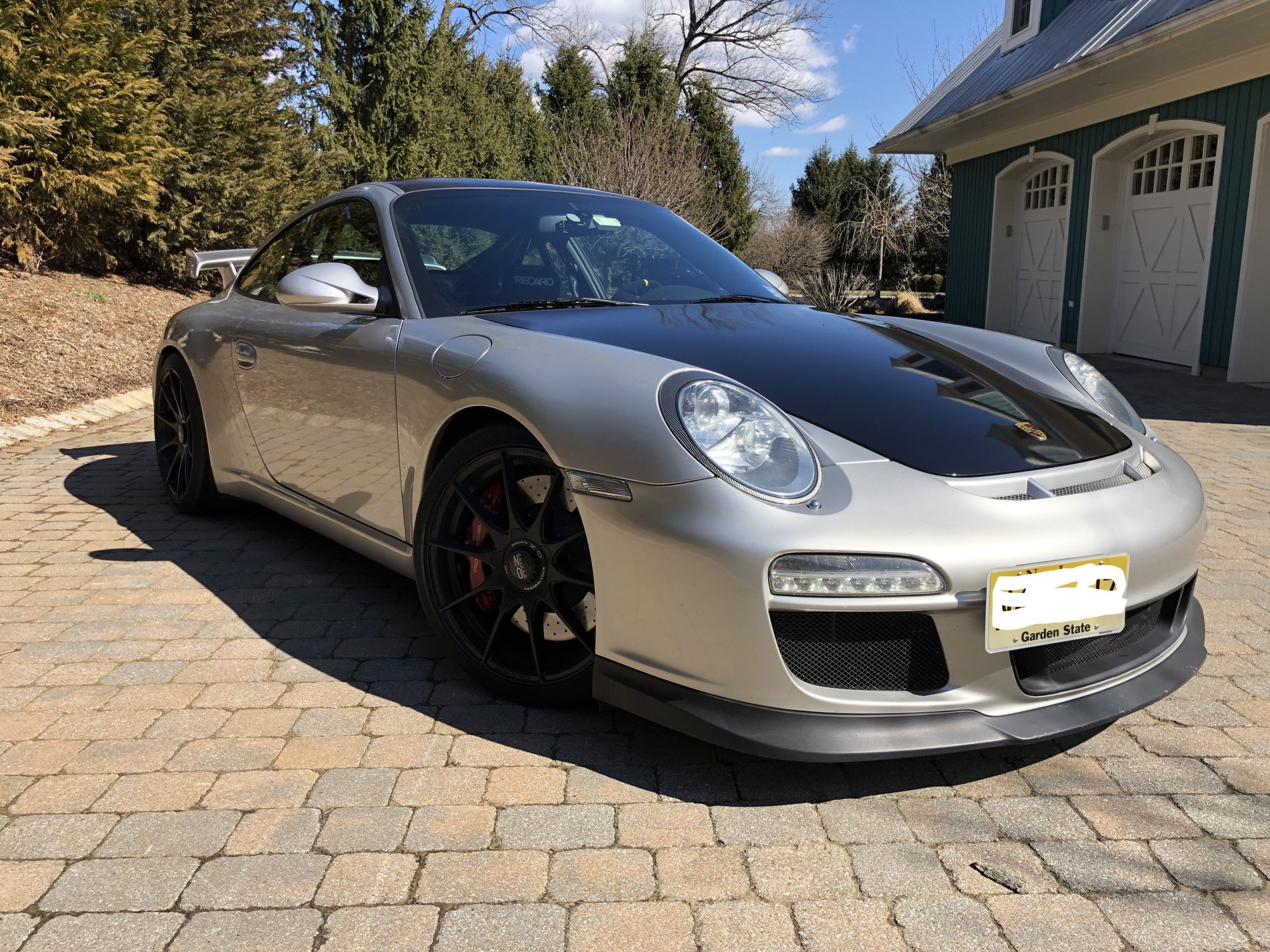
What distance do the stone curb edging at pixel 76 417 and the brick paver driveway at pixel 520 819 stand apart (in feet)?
13.1

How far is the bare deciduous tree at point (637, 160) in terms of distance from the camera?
18.3 m

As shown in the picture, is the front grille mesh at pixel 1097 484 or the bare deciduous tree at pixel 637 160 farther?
the bare deciduous tree at pixel 637 160

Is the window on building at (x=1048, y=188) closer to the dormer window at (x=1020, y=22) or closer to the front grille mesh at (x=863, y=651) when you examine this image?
the dormer window at (x=1020, y=22)

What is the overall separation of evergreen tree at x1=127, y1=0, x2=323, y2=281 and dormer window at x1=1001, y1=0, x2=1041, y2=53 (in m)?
10.5

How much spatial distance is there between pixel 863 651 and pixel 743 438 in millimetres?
511

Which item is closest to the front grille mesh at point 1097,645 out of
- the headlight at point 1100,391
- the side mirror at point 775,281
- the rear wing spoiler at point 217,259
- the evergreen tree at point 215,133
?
the headlight at point 1100,391

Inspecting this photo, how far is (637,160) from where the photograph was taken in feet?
60.3

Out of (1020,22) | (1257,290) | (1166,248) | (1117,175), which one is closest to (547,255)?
(1257,290)

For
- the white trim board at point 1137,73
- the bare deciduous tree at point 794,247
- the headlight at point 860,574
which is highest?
the white trim board at point 1137,73

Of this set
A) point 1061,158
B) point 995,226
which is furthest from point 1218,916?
point 995,226

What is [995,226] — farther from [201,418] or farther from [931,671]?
[931,671]

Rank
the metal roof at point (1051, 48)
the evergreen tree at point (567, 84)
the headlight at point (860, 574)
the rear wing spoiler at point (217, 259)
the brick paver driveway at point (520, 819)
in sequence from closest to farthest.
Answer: the brick paver driveway at point (520, 819)
the headlight at point (860, 574)
the rear wing spoiler at point (217, 259)
the metal roof at point (1051, 48)
the evergreen tree at point (567, 84)

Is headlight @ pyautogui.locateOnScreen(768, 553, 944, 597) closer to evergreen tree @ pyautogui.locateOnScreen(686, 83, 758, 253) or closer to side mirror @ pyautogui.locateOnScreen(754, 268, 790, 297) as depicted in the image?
side mirror @ pyautogui.locateOnScreen(754, 268, 790, 297)

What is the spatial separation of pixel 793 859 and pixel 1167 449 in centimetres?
160
